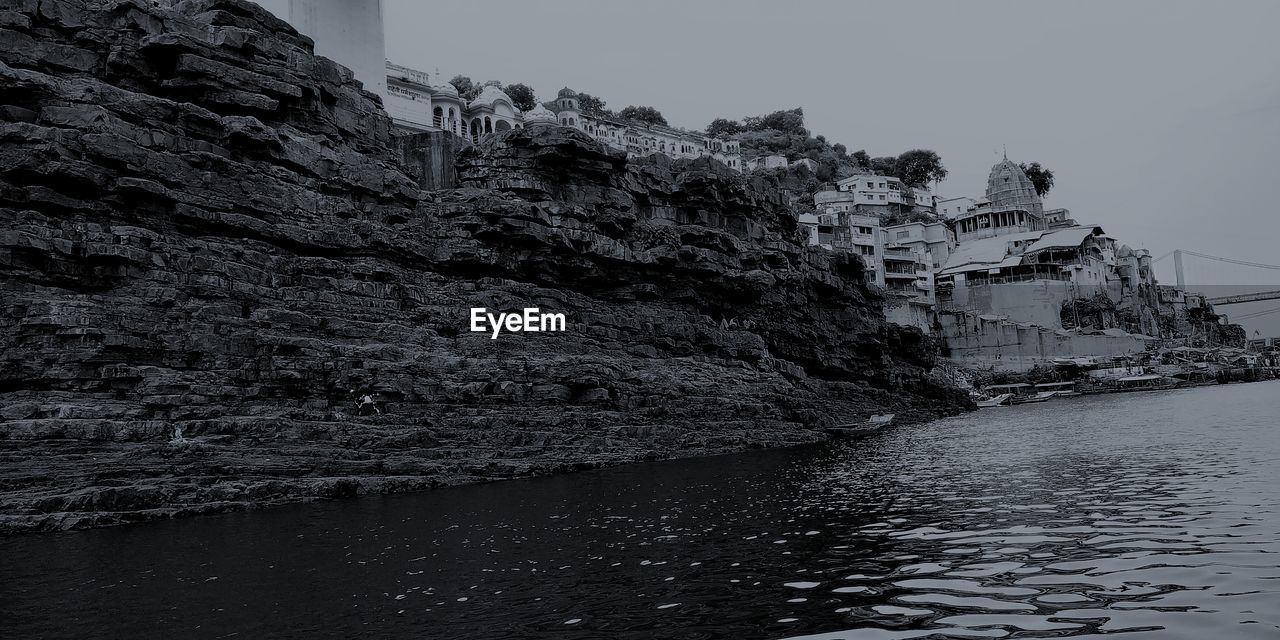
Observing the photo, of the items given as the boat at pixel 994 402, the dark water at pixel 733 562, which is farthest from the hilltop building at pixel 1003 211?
the dark water at pixel 733 562

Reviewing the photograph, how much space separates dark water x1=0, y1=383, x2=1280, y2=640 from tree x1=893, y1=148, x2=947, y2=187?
17224 cm

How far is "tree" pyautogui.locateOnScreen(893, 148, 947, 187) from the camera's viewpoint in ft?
633

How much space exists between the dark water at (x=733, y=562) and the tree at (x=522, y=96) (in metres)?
132

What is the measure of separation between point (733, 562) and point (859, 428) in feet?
154

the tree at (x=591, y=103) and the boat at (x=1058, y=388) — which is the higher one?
the tree at (x=591, y=103)

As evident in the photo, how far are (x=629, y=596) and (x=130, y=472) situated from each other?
77.9ft

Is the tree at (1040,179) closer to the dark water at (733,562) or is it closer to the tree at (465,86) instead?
the tree at (465,86)

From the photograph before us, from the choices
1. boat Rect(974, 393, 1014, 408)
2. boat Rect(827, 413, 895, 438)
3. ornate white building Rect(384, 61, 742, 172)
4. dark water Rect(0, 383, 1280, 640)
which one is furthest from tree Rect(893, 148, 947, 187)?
dark water Rect(0, 383, 1280, 640)

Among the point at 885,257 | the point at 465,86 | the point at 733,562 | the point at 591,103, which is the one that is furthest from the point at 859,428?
the point at 591,103

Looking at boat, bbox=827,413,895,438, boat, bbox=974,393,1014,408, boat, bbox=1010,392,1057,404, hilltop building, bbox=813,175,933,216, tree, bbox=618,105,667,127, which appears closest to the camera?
boat, bbox=827,413,895,438

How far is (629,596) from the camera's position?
13578 mm

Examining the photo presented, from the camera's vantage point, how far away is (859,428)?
60125 millimetres

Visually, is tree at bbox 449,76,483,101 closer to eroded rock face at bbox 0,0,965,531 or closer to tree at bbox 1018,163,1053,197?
eroded rock face at bbox 0,0,965,531

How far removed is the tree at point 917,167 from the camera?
633 ft
